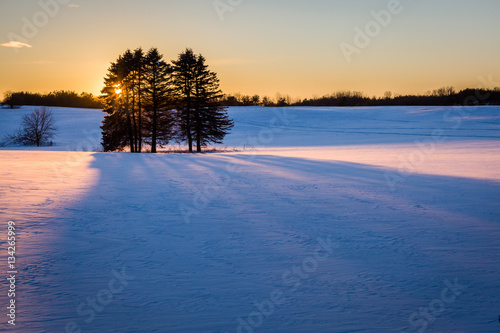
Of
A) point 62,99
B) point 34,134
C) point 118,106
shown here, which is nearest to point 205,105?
point 118,106

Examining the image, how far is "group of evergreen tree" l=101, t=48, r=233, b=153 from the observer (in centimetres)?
3734

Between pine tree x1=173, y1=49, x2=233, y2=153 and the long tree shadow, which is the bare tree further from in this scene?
the long tree shadow

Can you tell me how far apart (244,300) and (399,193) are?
7.47m

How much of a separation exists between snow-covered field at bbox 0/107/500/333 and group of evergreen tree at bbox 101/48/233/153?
25.5m

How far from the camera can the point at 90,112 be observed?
7544cm

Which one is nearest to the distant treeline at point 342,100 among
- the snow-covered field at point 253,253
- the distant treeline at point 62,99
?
the distant treeline at point 62,99

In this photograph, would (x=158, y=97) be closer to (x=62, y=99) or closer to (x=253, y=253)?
(x=253, y=253)

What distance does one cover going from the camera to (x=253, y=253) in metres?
5.98

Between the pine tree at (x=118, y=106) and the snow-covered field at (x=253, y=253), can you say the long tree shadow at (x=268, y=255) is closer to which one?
the snow-covered field at (x=253, y=253)

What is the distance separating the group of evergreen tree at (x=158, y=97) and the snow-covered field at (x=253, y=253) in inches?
1004

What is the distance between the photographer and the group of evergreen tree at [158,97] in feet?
123

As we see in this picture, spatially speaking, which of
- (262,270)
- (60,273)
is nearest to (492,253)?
(262,270)

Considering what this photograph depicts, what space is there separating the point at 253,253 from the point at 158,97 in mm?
33617

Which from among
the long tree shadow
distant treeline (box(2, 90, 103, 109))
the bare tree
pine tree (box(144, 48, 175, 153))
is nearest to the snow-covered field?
the long tree shadow
